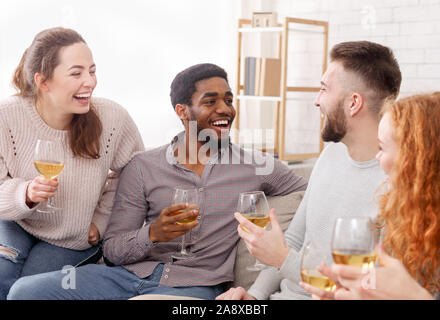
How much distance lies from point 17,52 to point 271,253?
2.62 meters

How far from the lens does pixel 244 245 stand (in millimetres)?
2252

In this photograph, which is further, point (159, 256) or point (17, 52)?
point (17, 52)

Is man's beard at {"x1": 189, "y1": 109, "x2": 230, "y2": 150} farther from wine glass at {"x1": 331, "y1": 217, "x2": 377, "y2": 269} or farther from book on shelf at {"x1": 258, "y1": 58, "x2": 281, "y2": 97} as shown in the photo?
book on shelf at {"x1": 258, "y1": 58, "x2": 281, "y2": 97}

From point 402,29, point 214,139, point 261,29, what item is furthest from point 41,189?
point 402,29

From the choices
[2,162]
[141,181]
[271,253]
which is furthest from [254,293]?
[2,162]

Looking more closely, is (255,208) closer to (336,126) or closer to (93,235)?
(336,126)

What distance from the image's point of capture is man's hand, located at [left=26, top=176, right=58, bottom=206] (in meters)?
2.08

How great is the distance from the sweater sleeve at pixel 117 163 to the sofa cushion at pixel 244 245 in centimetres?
59

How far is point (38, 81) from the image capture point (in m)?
2.36

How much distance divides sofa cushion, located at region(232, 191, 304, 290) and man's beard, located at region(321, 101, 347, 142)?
1.45 feet

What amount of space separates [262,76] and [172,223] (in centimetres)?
262

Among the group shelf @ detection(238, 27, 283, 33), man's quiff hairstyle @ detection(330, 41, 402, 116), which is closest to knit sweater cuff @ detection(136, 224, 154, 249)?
man's quiff hairstyle @ detection(330, 41, 402, 116)

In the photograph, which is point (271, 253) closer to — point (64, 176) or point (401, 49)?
point (64, 176)
